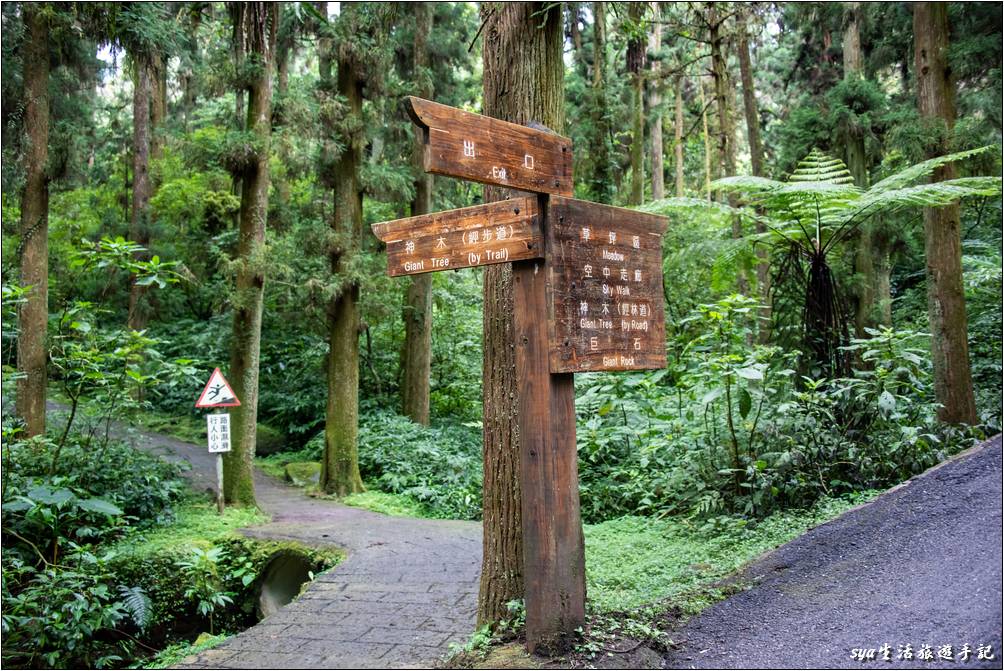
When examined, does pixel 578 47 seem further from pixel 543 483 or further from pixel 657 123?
pixel 543 483

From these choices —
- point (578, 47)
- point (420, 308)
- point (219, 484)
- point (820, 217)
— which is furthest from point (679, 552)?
point (578, 47)

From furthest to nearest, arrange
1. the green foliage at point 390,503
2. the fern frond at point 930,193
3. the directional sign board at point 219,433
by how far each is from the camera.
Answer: the green foliage at point 390,503 < the directional sign board at point 219,433 < the fern frond at point 930,193

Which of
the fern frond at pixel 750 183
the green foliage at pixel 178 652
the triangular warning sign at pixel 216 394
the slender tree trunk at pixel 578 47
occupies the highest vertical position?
the slender tree trunk at pixel 578 47

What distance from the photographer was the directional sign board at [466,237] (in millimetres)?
4238

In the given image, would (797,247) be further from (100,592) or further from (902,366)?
(100,592)

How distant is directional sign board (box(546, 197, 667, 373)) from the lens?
166 inches

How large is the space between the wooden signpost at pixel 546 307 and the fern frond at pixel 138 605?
4053mm

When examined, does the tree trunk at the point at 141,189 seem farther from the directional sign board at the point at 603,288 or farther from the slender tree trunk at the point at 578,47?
the directional sign board at the point at 603,288

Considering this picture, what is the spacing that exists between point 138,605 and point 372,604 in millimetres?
2080

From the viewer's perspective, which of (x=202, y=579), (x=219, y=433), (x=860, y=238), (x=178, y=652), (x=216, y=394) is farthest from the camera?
(x=860, y=238)

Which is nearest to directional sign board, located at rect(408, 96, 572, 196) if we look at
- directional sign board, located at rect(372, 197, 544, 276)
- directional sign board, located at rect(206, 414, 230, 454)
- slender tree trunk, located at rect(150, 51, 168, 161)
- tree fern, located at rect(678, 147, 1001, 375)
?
directional sign board, located at rect(372, 197, 544, 276)

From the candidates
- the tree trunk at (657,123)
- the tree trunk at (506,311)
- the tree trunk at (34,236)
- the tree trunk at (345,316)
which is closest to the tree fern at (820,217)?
the tree trunk at (506,311)

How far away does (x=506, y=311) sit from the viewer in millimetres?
4988

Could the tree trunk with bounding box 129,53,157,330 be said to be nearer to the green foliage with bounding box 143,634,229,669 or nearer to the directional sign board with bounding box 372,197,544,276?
the green foliage with bounding box 143,634,229,669
